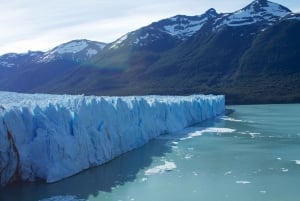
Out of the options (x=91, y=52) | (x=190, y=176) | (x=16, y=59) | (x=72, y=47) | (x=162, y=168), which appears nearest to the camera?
(x=190, y=176)

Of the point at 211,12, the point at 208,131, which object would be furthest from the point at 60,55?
the point at 208,131

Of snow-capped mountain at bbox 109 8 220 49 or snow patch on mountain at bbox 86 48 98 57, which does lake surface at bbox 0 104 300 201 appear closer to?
snow-capped mountain at bbox 109 8 220 49

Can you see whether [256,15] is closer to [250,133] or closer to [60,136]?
[250,133]

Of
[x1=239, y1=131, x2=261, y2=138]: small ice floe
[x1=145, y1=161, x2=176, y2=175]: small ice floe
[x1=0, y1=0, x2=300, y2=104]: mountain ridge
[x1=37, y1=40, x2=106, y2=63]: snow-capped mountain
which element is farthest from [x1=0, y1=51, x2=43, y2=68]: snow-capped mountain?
[x1=145, y1=161, x2=176, y2=175]: small ice floe

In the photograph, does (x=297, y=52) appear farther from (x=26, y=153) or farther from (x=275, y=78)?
(x=26, y=153)

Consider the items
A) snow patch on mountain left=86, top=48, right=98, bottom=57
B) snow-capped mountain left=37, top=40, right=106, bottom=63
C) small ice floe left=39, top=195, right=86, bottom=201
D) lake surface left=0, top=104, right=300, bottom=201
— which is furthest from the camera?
snow patch on mountain left=86, top=48, right=98, bottom=57

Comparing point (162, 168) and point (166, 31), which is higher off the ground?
point (166, 31)

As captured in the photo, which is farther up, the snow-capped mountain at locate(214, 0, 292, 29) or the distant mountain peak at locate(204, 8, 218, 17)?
the distant mountain peak at locate(204, 8, 218, 17)

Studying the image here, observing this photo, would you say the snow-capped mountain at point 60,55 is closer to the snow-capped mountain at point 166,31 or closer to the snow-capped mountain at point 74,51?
the snow-capped mountain at point 74,51
